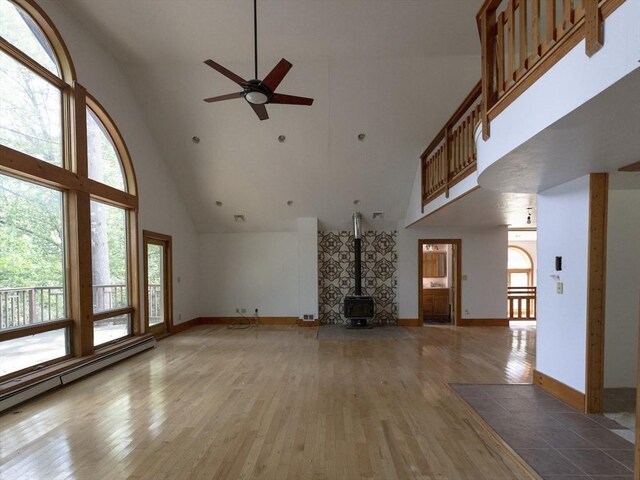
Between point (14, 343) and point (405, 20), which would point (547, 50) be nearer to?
point (405, 20)

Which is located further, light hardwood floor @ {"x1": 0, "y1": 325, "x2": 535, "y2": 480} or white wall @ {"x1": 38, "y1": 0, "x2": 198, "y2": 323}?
white wall @ {"x1": 38, "y1": 0, "x2": 198, "y2": 323}

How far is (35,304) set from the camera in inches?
149

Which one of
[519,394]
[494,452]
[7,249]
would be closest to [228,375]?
[7,249]

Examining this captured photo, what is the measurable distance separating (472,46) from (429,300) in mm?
6002

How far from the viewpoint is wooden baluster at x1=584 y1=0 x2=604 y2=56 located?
1436mm

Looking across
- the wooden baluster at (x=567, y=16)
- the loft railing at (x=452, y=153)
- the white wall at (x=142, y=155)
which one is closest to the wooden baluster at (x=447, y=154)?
the loft railing at (x=452, y=153)

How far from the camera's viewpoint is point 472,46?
483 centimetres

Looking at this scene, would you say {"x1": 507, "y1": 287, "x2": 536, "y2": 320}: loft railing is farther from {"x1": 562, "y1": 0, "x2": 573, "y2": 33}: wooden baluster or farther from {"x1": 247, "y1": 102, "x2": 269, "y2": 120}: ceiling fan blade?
{"x1": 562, "y1": 0, "x2": 573, "y2": 33}: wooden baluster

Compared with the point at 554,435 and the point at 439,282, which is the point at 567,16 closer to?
the point at 554,435

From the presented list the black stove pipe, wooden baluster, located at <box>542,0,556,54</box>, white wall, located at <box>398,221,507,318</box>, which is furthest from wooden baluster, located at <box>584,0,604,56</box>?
white wall, located at <box>398,221,507,318</box>

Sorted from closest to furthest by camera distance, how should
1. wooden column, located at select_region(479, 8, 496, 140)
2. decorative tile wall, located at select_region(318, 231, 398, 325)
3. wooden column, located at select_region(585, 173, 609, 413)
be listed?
wooden column, located at select_region(479, 8, 496, 140) < wooden column, located at select_region(585, 173, 609, 413) < decorative tile wall, located at select_region(318, 231, 398, 325)

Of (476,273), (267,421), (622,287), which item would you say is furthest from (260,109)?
(476,273)

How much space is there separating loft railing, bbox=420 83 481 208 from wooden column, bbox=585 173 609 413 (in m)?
1.15

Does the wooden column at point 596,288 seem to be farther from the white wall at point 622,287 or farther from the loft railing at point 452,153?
the loft railing at point 452,153
